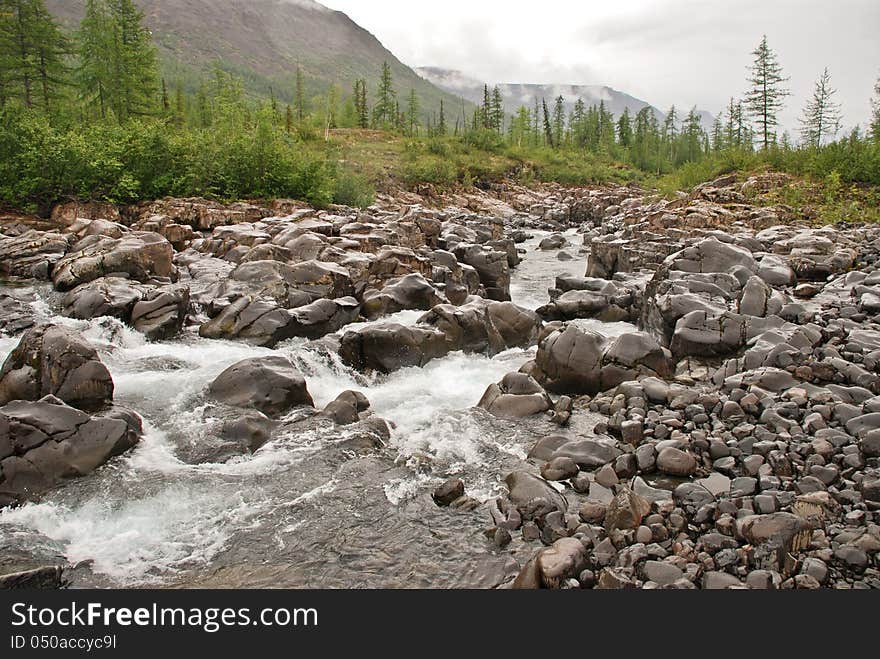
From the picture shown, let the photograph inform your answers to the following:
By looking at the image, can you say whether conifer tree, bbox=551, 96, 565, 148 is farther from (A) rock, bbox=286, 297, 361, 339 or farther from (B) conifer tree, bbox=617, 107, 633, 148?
(A) rock, bbox=286, 297, 361, 339

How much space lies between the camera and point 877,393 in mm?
8875

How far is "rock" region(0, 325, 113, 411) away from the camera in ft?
31.2

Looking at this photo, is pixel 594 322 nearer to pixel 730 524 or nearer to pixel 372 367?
pixel 372 367

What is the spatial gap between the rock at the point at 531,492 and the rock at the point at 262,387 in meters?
4.69

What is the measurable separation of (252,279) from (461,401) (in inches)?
317

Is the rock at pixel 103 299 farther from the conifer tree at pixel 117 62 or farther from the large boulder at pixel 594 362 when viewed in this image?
the conifer tree at pixel 117 62

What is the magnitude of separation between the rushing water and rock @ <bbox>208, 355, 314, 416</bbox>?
446 millimetres

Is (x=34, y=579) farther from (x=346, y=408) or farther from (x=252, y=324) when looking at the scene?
(x=252, y=324)

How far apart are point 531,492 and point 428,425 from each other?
10.3ft

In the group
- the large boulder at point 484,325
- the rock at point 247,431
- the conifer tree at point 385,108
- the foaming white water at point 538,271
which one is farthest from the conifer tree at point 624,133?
the rock at point 247,431

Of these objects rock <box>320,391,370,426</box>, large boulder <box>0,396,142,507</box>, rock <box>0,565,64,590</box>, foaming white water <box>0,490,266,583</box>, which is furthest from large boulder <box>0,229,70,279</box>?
rock <box>0,565,64,590</box>

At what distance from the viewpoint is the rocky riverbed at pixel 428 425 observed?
6.31 meters

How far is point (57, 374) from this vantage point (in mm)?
9539

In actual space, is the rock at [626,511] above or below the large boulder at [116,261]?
below
